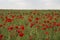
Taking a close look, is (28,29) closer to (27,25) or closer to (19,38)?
(27,25)

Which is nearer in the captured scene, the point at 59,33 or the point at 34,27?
the point at 59,33

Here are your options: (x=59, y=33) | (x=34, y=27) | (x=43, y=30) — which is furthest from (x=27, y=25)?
(x=59, y=33)

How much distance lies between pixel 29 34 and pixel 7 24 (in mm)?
1483

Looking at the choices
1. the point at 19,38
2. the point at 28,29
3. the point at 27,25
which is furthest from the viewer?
the point at 27,25

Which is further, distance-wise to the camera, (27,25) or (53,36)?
(27,25)

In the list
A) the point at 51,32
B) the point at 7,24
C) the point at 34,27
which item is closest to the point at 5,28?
the point at 7,24

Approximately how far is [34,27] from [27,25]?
0.40 metres

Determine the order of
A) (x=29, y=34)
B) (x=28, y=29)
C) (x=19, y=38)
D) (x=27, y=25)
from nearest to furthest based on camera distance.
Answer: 1. (x=19, y=38)
2. (x=29, y=34)
3. (x=28, y=29)
4. (x=27, y=25)

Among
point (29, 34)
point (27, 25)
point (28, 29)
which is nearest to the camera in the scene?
point (29, 34)

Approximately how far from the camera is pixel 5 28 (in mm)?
8367

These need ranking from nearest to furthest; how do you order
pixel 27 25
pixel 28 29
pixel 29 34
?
1. pixel 29 34
2. pixel 28 29
3. pixel 27 25

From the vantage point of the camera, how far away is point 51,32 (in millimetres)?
8016

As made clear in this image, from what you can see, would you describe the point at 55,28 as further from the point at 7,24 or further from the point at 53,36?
the point at 7,24

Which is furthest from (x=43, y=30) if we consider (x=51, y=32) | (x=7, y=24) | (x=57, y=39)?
(x=7, y=24)
